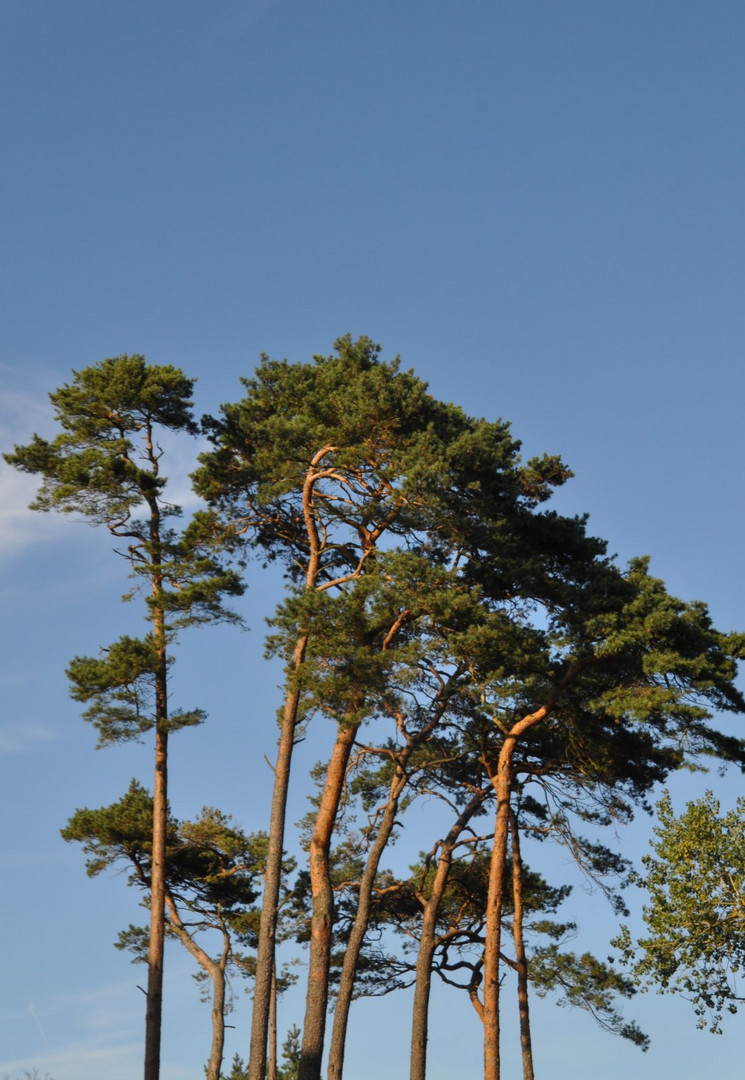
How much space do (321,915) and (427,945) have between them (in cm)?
468

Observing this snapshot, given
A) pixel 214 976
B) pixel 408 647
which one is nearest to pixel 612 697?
pixel 408 647

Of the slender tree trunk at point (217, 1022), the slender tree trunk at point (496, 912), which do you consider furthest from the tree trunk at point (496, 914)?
the slender tree trunk at point (217, 1022)

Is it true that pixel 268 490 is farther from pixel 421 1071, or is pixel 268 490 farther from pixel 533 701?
pixel 421 1071

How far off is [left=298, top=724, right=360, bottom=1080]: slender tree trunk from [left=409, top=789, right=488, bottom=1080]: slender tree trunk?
3916 mm

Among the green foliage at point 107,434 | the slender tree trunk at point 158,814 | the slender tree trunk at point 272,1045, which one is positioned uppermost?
A: the green foliage at point 107,434

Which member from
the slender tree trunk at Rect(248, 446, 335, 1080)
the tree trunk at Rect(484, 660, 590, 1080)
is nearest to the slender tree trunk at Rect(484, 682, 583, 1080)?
the tree trunk at Rect(484, 660, 590, 1080)

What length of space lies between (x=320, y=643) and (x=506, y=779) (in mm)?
4763

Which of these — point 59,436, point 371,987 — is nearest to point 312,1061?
point 371,987

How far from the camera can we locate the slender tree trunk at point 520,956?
23.5m

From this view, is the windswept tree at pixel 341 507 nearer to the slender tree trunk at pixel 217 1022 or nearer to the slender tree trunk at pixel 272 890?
the slender tree trunk at pixel 272 890

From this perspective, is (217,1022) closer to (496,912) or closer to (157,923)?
(157,923)

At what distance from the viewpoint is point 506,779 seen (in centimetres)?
2234

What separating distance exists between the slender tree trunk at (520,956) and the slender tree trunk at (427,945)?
108cm

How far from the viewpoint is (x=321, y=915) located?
1997 centimetres
